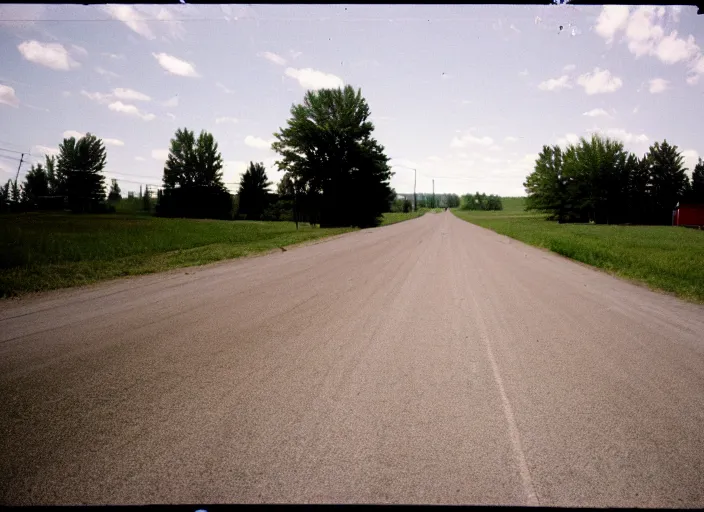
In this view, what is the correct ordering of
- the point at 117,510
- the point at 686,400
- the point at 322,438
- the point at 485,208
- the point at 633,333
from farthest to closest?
the point at 485,208 → the point at 633,333 → the point at 686,400 → the point at 322,438 → the point at 117,510

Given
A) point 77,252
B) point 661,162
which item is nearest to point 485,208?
point 661,162

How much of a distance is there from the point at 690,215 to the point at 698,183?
76.3 ft

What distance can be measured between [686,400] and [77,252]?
51.3ft

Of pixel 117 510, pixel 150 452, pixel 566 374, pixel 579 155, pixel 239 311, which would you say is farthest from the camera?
pixel 579 155

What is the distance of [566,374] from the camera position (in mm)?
3725

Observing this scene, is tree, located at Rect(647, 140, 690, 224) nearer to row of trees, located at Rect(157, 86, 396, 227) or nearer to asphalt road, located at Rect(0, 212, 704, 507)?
row of trees, located at Rect(157, 86, 396, 227)

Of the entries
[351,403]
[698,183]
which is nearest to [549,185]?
[698,183]

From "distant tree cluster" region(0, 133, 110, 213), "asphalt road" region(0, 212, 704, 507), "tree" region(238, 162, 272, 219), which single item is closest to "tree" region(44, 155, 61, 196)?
"distant tree cluster" region(0, 133, 110, 213)

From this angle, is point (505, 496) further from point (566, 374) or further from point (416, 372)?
point (566, 374)

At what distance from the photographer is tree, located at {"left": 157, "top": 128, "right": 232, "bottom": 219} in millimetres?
63156

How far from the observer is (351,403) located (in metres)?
3.12

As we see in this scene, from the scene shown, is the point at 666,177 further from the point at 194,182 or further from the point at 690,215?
the point at 194,182

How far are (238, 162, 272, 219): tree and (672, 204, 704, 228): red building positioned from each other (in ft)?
211

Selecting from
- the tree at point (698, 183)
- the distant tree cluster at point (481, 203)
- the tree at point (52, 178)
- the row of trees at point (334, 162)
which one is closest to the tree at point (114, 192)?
the tree at point (52, 178)
